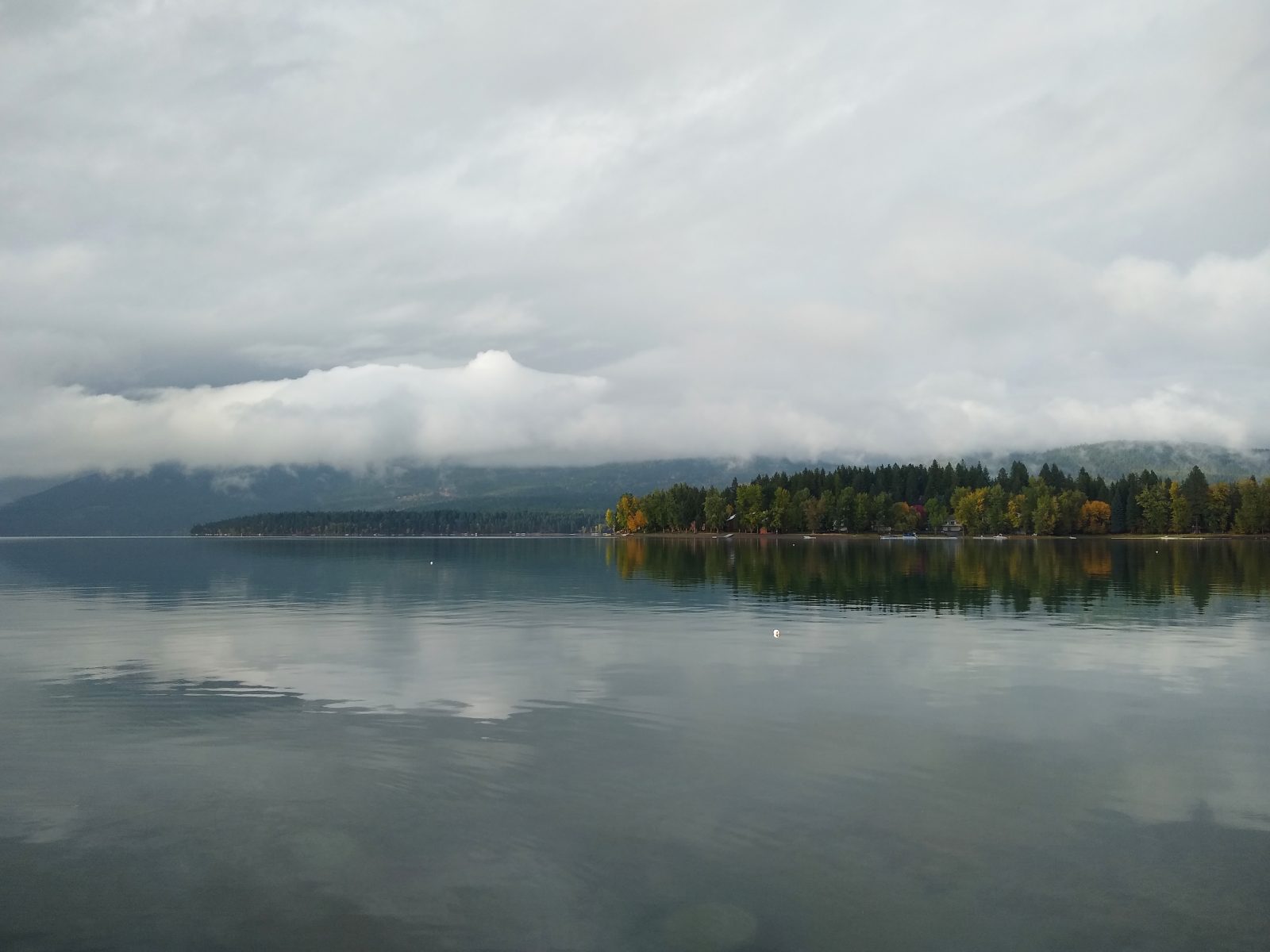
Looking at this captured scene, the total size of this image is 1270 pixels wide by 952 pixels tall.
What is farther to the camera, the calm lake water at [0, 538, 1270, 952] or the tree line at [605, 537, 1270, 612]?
the tree line at [605, 537, 1270, 612]

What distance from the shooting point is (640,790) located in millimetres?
22641

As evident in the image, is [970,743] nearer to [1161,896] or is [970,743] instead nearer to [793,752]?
[793,752]

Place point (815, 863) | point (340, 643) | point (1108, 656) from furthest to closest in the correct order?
point (340, 643)
point (1108, 656)
point (815, 863)

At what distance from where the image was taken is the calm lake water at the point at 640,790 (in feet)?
52.0

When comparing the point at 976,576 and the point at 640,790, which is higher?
the point at 640,790

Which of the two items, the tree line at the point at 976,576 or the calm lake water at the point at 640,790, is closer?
the calm lake water at the point at 640,790

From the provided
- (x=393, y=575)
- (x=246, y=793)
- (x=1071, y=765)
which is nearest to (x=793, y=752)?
(x=1071, y=765)

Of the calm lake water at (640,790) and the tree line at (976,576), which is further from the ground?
the calm lake water at (640,790)

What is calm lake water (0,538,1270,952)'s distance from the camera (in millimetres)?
15852

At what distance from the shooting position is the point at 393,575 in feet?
378

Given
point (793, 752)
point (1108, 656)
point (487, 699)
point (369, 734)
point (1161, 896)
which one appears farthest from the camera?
point (1108, 656)

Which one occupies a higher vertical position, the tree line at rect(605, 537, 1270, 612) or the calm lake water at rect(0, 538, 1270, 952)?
the calm lake water at rect(0, 538, 1270, 952)

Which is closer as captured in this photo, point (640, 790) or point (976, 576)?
point (640, 790)

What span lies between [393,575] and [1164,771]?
10141 centimetres
